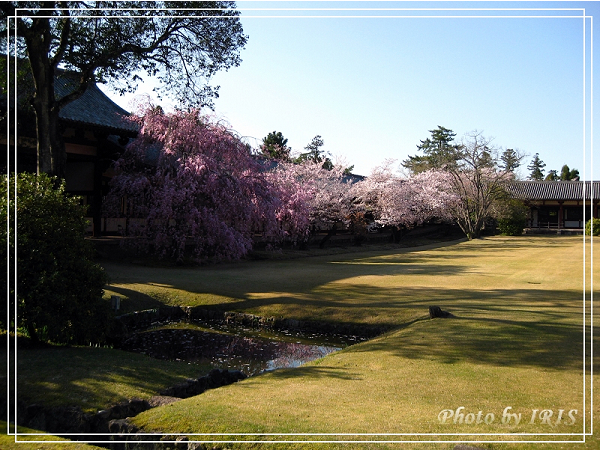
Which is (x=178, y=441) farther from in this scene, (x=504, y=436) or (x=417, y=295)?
(x=417, y=295)

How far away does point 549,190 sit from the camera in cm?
4025

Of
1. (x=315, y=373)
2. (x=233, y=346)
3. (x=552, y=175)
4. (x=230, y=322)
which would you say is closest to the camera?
(x=315, y=373)

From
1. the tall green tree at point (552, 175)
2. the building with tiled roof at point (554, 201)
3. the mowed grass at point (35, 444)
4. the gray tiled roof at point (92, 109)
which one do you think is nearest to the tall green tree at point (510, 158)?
the building with tiled roof at point (554, 201)

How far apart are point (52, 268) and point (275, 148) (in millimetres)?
18547

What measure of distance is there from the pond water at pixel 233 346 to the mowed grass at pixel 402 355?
2.48 feet

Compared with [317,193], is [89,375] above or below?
below

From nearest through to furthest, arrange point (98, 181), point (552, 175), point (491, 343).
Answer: point (491, 343)
point (98, 181)
point (552, 175)

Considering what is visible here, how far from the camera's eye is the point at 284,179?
2256 cm

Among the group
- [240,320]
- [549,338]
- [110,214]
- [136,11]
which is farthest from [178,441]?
[110,214]

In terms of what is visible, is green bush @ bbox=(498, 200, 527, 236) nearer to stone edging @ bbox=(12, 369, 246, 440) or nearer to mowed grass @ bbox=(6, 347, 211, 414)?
mowed grass @ bbox=(6, 347, 211, 414)

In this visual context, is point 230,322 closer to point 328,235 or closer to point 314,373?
point 314,373

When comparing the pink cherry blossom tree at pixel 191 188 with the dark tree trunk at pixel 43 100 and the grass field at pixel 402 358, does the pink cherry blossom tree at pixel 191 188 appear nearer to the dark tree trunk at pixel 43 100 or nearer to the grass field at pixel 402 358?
the grass field at pixel 402 358

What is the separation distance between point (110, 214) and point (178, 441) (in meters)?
14.6

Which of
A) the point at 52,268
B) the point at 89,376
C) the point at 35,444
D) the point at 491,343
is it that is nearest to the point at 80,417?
the point at 35,444
